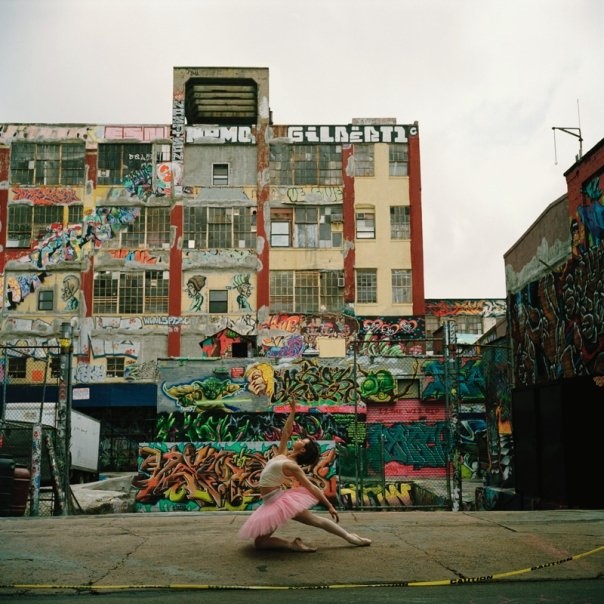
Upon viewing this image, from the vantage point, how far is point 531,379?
18453 millimetres

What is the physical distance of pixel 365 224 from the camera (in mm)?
42438

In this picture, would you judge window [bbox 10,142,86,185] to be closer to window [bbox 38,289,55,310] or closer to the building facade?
the building facade

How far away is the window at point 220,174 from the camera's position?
42.2 metres

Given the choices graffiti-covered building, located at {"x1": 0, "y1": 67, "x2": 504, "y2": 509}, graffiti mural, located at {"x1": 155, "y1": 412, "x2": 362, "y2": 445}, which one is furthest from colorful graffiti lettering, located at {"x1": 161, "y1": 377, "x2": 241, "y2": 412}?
graffiti-covered building, located at {"x1": 0, "y1": 67, "x2": 504, "y2": 509}

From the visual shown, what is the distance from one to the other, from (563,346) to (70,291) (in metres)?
30.2

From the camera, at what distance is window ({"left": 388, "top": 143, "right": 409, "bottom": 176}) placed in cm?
4275

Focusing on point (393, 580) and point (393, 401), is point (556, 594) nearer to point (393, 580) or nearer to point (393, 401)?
point (393, 580)

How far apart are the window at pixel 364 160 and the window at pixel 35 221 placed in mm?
14650

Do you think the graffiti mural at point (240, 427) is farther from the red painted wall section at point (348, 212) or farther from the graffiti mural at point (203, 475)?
the red painted wall section at point (348, 212)

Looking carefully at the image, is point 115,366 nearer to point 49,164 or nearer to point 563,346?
point 49,164

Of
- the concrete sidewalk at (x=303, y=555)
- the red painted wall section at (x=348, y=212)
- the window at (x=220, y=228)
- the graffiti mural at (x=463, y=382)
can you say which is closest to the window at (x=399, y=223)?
the red painted wall section at (x=348, y=212)

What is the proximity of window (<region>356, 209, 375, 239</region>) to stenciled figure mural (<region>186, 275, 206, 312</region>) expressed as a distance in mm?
8543

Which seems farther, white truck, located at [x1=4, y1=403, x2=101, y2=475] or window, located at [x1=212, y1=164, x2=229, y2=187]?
window, located at [x1=212, y1=164, x2=229, y2=187]

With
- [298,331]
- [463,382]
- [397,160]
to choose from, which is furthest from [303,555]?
[397,160]
